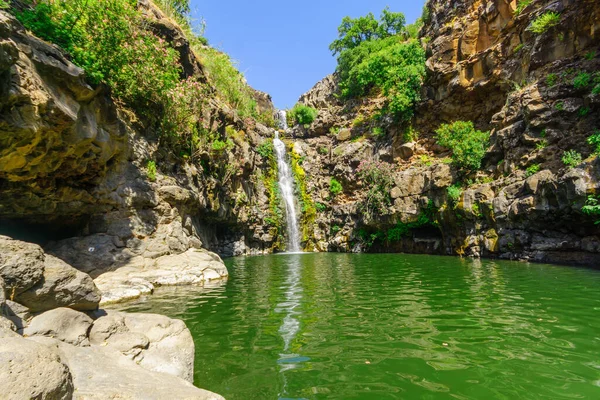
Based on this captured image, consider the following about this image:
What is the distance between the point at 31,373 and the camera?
2.37m

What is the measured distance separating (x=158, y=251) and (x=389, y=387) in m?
12.0

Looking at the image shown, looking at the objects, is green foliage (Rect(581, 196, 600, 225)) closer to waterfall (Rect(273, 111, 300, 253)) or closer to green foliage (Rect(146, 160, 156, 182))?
green foliage (Rect(146, 160, 156, 182))

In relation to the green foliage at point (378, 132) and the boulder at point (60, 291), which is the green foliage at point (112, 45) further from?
the green foliage at point (378, 132)

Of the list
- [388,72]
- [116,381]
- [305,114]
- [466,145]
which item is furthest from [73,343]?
[305,114]

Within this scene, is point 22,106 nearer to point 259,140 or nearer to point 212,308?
point 212,308

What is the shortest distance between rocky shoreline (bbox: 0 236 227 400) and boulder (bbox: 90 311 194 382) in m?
0.01

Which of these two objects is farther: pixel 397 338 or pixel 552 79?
pixel 552 79

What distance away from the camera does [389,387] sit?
4.23 metres

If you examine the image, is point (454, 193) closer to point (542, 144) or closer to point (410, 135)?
point (542, 144)

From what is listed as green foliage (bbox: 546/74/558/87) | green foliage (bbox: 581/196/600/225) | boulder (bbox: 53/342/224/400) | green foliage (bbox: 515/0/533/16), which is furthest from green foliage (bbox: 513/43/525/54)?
boulder (bbox: 53/342/224/400)

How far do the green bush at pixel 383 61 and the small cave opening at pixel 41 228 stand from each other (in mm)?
25822

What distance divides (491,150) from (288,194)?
1933cm

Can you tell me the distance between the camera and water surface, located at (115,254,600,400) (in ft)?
13.9

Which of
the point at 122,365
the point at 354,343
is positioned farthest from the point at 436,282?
the point at 122,365
